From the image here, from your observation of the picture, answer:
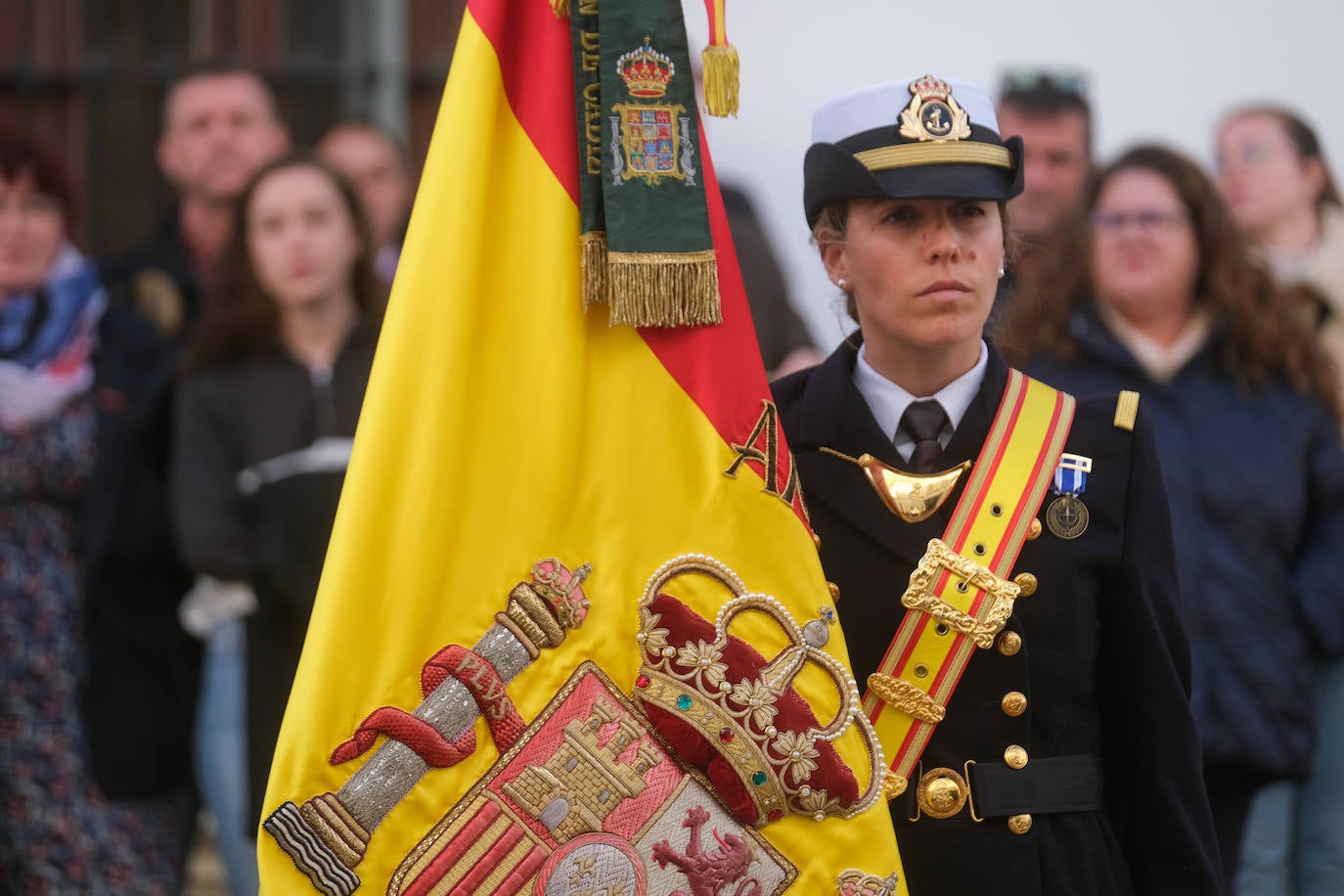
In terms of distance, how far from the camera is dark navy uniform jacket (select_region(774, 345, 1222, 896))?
2.71 meters

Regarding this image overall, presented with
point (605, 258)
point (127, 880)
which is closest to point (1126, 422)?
point (605, 258)

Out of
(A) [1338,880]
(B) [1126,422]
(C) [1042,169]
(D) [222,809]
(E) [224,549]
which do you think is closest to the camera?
(B) [1126,422]

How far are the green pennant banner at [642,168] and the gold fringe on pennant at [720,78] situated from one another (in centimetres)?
3

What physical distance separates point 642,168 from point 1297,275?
2956mm

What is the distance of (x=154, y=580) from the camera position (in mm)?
5004

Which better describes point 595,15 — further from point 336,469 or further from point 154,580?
point 154,580

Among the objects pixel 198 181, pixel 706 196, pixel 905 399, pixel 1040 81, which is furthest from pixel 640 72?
pixel 198 181

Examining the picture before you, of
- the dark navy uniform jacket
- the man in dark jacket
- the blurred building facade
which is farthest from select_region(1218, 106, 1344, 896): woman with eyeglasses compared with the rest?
the blurred building facade

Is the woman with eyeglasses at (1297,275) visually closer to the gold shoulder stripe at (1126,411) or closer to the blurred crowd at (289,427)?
the blurred crowd at (289,427)

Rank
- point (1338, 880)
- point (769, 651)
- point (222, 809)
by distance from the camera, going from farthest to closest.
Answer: point (222, 809) → point (1338, 880) → point (769, 651)

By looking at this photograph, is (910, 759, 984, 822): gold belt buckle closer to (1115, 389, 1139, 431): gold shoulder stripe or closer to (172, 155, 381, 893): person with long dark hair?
(1115, 389, 1139, 431): gold shoulder stripe

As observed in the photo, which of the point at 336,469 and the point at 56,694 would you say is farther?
the point at 56,694

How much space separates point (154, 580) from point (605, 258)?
9.14ft

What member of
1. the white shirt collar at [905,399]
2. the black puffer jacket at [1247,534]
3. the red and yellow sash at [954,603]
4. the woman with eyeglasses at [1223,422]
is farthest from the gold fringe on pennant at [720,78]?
the black puffer jacket at [1247,534]
